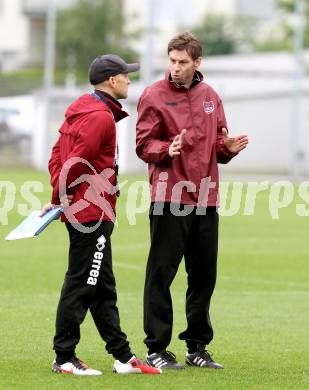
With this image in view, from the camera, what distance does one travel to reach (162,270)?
30.2 feet

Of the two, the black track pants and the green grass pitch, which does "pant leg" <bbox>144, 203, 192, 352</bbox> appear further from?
the green grass pitch

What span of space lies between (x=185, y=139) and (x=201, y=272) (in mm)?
1000

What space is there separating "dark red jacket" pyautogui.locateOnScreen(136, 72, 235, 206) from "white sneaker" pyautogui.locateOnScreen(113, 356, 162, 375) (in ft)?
3.82

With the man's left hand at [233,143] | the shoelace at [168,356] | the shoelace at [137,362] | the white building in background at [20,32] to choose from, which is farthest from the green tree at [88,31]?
the shoelace at [137,362]

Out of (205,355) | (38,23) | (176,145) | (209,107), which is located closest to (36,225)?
(176,145)

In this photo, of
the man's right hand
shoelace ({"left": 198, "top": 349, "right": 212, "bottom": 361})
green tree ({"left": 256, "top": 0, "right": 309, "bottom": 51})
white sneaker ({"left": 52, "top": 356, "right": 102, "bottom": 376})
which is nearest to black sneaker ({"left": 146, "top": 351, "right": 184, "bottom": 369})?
shoelace ({"left": 198, "top": 349, "right": 212, "bottom": 361})

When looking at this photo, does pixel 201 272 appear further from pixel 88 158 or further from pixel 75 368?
pixel 88 158

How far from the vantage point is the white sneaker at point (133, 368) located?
906cm

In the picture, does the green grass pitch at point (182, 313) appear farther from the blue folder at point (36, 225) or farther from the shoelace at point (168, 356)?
the blue folder at point (36, 225)

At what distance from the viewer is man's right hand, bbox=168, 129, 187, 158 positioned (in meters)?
8.84

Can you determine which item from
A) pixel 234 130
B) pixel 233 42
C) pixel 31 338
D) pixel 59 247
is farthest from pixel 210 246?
pixel 233 42

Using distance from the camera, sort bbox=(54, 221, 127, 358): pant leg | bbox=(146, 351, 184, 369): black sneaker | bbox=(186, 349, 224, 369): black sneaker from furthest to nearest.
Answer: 1. bbox=(186, 349, 224, 369): black sneaker
2. bbox=(146, 351, 184, 369): black sneaker
3. bbox=(54, 221, 127, 358): pant leg

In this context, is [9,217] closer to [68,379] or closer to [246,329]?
[246,329]

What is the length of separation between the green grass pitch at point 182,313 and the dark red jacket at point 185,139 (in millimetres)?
1294
